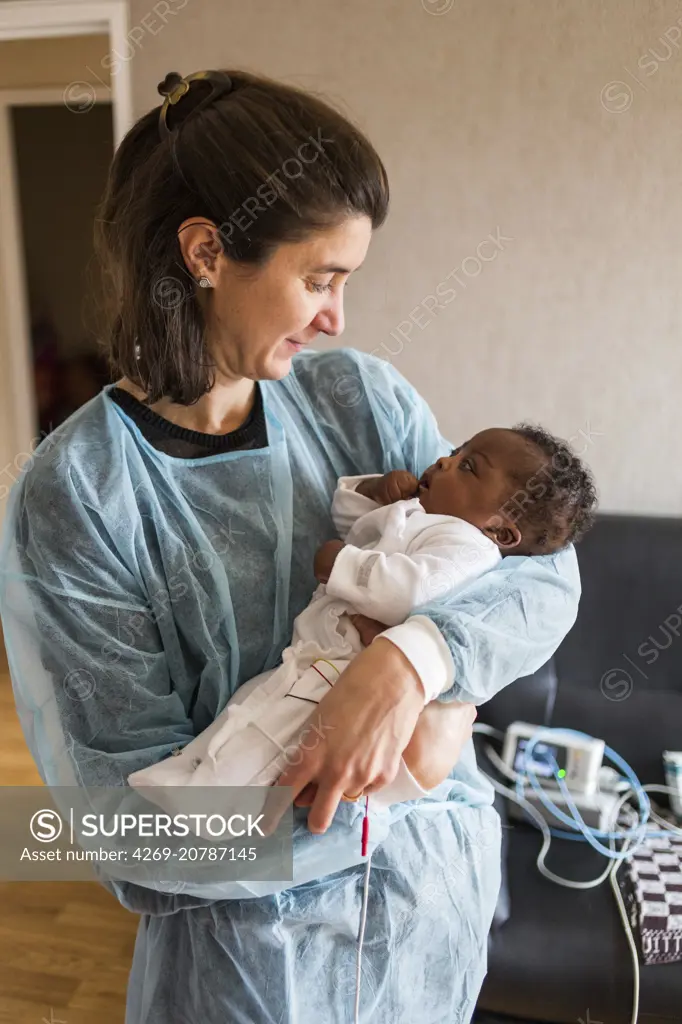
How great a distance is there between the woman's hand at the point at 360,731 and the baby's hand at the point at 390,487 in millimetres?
261

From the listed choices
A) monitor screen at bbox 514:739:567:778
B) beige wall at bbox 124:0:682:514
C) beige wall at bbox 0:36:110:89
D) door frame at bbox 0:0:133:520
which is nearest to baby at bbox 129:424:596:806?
monitor screen at bbox 514:739:567:778

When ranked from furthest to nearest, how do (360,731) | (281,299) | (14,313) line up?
1. (14,313)
2. (281,299)
3. (360,731)

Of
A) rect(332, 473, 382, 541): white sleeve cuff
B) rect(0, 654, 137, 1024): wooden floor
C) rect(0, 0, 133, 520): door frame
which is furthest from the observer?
rect(0, 0, 133, 520): door frame

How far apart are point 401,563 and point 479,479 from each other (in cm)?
22

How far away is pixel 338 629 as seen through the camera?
37.5 inches

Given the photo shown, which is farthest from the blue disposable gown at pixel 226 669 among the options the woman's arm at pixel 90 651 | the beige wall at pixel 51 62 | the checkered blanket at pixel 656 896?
the beige wall at pixel 51 62

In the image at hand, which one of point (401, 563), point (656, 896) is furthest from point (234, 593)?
point (656, 896)

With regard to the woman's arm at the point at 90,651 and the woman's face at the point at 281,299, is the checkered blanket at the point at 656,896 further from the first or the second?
the woman's face at the point at 281,299

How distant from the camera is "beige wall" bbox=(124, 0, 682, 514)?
189 cm

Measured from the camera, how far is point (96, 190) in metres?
3.86

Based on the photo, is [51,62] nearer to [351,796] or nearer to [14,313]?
[14,313]

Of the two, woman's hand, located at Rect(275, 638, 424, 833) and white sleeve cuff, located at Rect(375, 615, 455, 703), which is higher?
white sleeve cuff, located at Rect(375, 615, 455, 703)

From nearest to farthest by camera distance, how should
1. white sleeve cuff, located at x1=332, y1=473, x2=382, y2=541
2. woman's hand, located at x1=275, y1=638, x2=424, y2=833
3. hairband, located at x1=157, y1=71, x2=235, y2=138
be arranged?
woman's hand, located at x1=275, y1=638, x2=424, y2=833 < hairband, located at x1=157, y1=71, x2=235, y2=138 < white sleeve cuff, located at x1=332, y1=473, x2=382, y2=541

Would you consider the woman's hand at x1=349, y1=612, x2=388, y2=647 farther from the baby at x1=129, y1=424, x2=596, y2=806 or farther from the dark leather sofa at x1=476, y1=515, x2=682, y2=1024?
the dark leather sofa at x1=476, y1=515, x2=682, y2=1024
